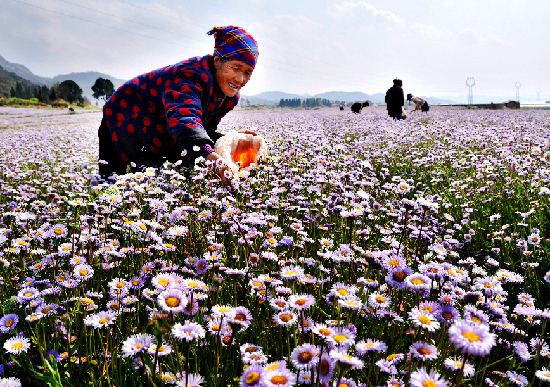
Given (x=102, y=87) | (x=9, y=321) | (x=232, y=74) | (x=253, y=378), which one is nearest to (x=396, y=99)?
(x=232, y=74)

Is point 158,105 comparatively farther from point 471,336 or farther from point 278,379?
point 471,336

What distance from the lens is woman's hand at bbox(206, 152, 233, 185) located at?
382 centimetres

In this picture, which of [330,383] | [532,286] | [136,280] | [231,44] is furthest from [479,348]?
[231,44]

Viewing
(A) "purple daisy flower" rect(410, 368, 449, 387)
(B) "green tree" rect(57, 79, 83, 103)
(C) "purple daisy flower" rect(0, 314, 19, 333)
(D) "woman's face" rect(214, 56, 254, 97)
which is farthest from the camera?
(B) "green tree" rect(57, 79, 83, 103)

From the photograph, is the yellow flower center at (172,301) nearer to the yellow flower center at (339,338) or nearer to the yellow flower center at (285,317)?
the yellow flower center at (285,317)

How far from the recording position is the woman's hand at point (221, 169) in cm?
382

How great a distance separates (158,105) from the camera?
5.20m

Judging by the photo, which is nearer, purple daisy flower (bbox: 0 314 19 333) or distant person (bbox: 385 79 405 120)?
purple daisy flower (bbox: 0 314 19 333)

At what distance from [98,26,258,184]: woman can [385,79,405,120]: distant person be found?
1499 cm

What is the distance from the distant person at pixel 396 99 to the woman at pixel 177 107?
14995 mm

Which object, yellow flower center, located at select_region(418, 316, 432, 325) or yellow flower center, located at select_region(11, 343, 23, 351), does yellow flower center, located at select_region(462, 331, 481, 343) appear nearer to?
yellow flower center, located at select_region(418, 316, 432, 325)

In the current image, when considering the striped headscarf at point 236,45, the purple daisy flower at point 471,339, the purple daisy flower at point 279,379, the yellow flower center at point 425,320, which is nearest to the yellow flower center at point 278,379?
the purple daisy flower at point 279,379

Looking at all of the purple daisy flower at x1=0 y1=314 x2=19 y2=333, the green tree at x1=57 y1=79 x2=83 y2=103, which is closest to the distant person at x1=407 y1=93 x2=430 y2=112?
the purple daisy flower at x1=0 y1=314 x2=19 y2=333

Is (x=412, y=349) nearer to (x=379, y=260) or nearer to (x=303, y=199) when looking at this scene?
(x=379, y=260)
